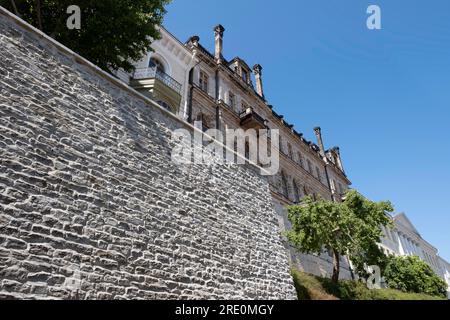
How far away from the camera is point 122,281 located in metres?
5.77

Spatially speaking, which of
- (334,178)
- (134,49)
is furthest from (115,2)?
(334,178)

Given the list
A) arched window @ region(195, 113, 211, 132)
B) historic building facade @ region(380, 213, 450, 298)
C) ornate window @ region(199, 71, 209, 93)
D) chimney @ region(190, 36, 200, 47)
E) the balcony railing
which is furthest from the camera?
historic building facade @ region(380, 213, 450, 298)

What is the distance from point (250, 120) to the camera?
→ 21188mm

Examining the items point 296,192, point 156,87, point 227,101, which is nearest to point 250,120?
point 227,101

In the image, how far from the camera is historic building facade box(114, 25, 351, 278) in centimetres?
1656

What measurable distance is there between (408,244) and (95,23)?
4660 cm

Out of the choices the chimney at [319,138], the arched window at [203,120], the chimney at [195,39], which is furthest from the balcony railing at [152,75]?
the chimney at [319,138]

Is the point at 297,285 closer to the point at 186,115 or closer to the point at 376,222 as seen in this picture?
the point at 376,222

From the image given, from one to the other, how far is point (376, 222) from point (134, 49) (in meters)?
15.2

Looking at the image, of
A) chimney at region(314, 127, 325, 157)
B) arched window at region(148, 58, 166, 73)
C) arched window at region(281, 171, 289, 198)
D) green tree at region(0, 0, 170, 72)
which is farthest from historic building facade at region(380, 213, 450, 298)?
green tree at region(0, 0, 170, 72)

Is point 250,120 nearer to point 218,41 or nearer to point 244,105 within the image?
point 244,105

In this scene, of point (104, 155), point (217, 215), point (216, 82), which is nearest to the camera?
point (104, 155)

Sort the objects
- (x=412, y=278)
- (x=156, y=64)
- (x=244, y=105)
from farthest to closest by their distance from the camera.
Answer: (x=412, y=278) → (x=244, y=105) → (x=156, y=64)

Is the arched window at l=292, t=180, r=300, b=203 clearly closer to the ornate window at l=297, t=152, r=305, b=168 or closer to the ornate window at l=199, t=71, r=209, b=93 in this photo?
the ornate window at l=297, t=152, r=305, b=168
